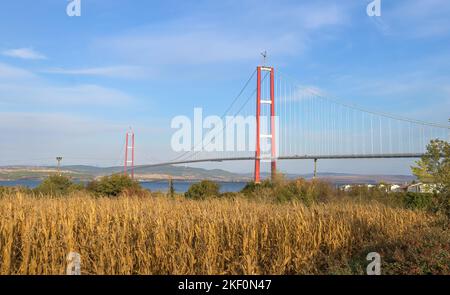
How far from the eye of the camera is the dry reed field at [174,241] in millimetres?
5866

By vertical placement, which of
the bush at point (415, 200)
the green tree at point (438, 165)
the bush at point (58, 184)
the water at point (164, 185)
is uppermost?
the green tree at point (438, 165)

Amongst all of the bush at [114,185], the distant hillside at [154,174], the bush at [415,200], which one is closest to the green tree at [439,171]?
the bush at [415,200]

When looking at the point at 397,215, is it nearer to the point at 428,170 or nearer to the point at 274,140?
the point at 428,170

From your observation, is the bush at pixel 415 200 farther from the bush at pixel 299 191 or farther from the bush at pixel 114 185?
the bush at pixel 114 185

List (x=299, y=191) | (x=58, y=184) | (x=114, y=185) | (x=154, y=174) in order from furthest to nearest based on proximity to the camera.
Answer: (x=154, y=174) → (x=58, y=184) → (x=114, y=185) → (x=299, y=191)

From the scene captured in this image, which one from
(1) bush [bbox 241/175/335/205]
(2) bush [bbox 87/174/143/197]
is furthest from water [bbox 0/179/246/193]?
(1) bush [bbox 241/175/335/205]

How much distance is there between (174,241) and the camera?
641cm

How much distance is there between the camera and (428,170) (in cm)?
998

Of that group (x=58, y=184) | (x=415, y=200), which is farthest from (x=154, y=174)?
(x=415, y=200)

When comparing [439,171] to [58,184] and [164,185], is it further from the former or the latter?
[164,185]

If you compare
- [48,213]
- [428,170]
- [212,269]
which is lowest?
[212,269]
